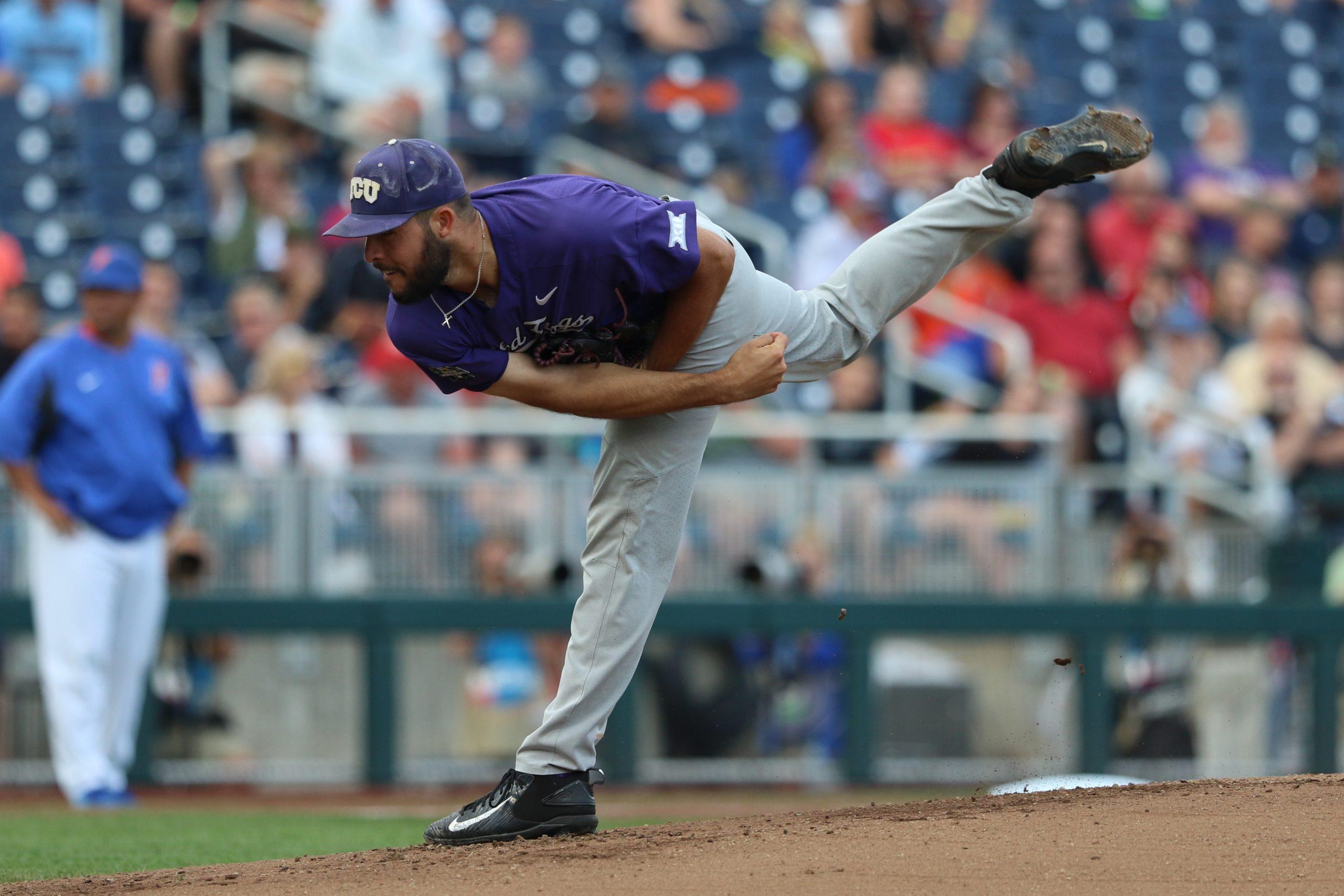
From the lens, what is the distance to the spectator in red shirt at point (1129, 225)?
39.4 feet

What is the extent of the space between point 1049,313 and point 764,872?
24.9 feet

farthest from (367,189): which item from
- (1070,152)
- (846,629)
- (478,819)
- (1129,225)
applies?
(1129,225)

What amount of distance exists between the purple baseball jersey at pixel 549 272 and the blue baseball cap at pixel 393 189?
187mm

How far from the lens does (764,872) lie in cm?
409

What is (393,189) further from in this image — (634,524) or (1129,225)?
(1129,225)

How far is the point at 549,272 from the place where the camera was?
14.4ft

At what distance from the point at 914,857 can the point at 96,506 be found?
4775mm

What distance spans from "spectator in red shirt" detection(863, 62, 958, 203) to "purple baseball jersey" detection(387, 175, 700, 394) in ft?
→ 25.9

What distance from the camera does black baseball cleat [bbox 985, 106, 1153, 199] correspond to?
494 cm

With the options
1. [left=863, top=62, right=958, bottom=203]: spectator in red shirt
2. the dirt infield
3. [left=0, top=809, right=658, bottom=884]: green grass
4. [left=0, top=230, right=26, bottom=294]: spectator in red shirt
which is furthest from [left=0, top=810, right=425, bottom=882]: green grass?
[left=863, top=62, right=958, bottom=203]: spectator in red shirt

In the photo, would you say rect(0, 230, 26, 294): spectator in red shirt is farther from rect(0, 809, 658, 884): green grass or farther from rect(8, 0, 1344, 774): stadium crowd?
rect(0, 809, 658, 884): green grass

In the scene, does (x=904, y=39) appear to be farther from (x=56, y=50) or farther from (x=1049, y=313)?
(x=56, y=50)

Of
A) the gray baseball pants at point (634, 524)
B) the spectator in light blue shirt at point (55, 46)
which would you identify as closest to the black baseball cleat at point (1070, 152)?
the gray baseball pants at point (634, 524)

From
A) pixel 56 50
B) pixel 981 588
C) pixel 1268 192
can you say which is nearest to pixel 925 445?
pixel 981 588
